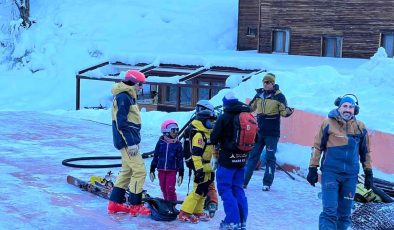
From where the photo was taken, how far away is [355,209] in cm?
760

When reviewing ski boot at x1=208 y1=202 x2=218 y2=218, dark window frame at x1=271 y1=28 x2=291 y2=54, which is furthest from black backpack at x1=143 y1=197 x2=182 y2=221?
dark window frame at x1=271 y1=28 x2=291 y2=54

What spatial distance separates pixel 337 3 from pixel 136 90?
23.0m

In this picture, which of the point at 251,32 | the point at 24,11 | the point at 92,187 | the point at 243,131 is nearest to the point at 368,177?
the point at 243,131

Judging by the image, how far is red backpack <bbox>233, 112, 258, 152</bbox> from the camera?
6.84 meters

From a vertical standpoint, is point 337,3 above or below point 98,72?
above

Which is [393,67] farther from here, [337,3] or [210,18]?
[210,18]

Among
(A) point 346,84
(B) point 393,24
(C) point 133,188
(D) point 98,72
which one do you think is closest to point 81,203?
(C) point 133,188

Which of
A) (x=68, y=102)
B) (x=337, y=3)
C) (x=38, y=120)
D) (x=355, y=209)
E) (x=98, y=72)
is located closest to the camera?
(x=355, y=209)

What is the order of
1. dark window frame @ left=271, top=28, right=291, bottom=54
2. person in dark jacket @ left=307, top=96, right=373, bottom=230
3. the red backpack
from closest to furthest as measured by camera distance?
person in dark jacket @ left=307, top=96, right=373, bottom=230
the red backpack
dark window frame @ left=271, top=28, right=291, bottom=54

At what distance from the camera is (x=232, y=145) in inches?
271

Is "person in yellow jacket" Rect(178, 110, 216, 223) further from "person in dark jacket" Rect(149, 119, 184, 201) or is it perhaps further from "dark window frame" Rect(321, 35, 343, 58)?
"dark window frame" Rect(321, 35, 343, 58)

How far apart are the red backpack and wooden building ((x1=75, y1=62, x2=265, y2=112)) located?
53.2 ft

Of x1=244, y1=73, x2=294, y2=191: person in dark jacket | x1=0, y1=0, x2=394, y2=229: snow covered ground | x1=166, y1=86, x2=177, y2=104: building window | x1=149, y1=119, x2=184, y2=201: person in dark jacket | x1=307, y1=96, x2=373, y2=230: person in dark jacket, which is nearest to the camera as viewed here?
x1=307, y1=96, x2=373, y2=230: person in dark jacket

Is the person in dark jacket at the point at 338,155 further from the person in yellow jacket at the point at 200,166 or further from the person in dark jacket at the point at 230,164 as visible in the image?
the person in yellow jacket at the point at 200,166
